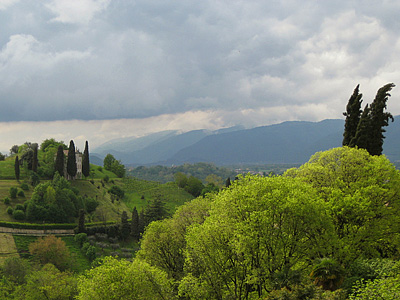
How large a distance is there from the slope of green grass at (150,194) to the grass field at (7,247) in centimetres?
4706

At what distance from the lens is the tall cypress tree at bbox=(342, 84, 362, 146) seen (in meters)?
55.1

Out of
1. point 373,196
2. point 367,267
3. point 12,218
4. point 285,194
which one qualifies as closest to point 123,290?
point 285,194

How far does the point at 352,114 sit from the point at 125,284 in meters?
48.9

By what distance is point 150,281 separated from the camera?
95.1 feet

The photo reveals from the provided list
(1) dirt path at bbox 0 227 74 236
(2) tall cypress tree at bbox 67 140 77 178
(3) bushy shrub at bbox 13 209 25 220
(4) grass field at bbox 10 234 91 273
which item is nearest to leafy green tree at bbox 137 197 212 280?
(4) grass field at bbox 10 234 91 273

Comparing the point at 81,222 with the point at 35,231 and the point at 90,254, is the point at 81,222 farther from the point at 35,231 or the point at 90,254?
the point at 90,254

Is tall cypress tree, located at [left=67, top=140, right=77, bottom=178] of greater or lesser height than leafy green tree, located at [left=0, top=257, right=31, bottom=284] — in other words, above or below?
above

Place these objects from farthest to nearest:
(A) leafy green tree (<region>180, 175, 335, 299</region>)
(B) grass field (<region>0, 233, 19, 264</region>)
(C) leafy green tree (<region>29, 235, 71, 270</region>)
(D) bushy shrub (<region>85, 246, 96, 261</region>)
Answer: (D) bushy shrub (<region>85, 246, 96, 261</region>) < (C) leafy green tree (<region>29, 235, 71, 270</region>) < (B) grass field (<region>0, 233, 19, 264</region>) < (A) leafy green tree (<region>180, 175, 335, 299</region>)

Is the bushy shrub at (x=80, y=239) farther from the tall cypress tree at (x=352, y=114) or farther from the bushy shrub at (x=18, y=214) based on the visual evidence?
the tall cypress tree at (x=352, y=114)

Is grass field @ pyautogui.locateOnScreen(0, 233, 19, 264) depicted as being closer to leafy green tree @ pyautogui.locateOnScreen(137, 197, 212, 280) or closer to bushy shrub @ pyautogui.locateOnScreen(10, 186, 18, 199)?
bushy shrub @ pyautogui.locateOnScreen(10, 186, 18, 199)

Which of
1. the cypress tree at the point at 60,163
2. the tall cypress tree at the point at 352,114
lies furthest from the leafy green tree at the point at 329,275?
the cypress tree at the point at 60,163

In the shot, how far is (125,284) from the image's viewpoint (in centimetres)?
2773

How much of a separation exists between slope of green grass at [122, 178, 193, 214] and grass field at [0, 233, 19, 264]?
4706 centimetres

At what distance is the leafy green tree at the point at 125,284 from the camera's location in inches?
1077
